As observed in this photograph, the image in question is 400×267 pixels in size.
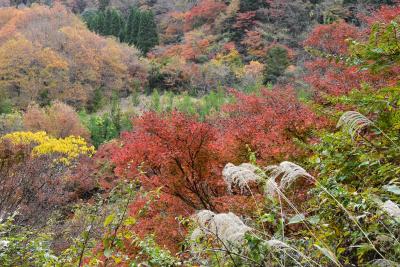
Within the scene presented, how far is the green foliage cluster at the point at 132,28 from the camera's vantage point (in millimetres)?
40469

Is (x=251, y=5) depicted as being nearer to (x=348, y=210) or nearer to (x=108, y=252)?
(x=348, y=210)

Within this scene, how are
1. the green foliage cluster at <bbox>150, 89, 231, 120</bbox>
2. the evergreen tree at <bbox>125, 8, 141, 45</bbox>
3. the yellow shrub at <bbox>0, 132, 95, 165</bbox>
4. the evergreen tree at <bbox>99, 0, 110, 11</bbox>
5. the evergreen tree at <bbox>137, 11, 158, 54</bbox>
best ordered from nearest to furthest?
the yellow shrub at <bbox>0, 132, 95, 165</bbox>, the green foliage cluster at <bbox>150, 89, 231, 120</bbox>, the evergreen tree at <bbox>137, 11, 158, 54</bbox>, the evergreen tree at <bbox>125, 8, 141, 45</bbox>, the evergreen tree at <bbox>99, 0, 110, 11</bbox>

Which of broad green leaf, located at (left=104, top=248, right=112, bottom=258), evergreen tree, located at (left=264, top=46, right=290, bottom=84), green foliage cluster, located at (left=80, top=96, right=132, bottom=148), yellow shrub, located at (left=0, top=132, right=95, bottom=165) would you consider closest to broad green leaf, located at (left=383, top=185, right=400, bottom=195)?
broad green leaf, located at (left=104, top=248, right=112, bottom=258)

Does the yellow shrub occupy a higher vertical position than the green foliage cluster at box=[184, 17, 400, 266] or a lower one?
lower

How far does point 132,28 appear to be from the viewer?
4131 cm

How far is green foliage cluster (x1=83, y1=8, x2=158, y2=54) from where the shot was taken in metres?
40.5

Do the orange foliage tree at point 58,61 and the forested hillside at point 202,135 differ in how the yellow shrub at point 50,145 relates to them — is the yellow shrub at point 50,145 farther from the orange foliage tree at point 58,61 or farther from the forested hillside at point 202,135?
the orange foliage tree at point 58,61

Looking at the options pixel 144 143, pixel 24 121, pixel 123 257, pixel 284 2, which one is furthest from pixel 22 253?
pixel 284 2

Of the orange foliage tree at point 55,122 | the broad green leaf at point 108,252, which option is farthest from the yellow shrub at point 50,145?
the broad green leaf at point 108,252

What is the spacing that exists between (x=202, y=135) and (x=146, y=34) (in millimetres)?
33688

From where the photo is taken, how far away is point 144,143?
8.62 meters

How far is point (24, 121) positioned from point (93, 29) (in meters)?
21.1

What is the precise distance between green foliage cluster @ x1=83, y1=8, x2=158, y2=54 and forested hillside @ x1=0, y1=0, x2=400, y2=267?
0.20 meters

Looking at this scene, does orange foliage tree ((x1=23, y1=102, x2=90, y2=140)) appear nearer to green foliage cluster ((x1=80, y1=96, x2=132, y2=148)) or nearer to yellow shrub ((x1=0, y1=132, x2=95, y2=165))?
green foliage cluster ((x1=80, y1=96, x2=132, y2=148))
